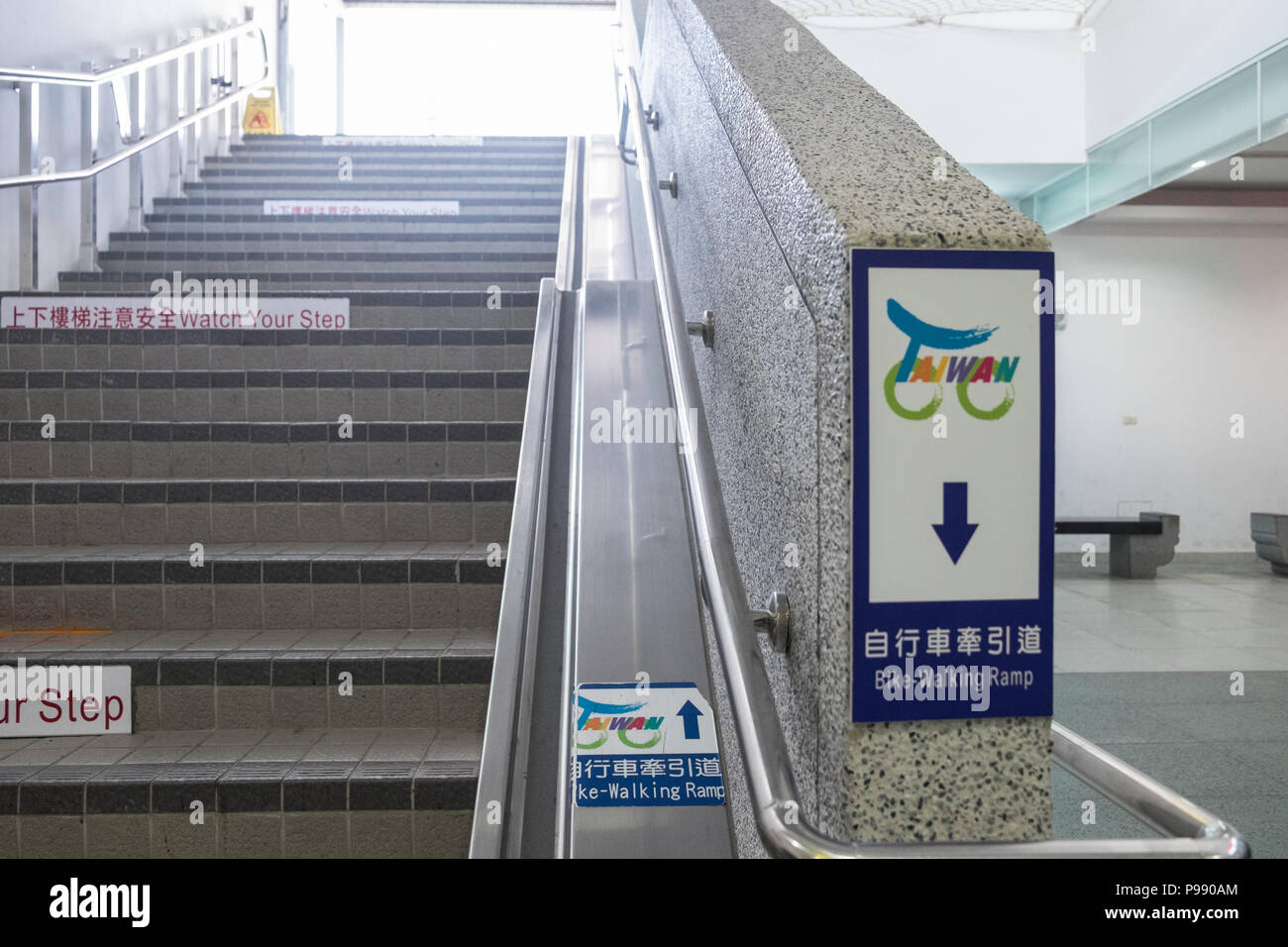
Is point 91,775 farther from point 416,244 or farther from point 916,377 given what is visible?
point 416,244

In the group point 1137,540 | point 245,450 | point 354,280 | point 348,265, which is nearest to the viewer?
point 245,450

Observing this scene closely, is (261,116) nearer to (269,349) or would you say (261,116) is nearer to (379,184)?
(379,184)

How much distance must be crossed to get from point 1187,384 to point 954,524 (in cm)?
1010

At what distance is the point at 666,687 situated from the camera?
1712 mm

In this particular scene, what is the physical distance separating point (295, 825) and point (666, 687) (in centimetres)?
77

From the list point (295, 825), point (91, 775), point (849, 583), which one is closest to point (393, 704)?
point (295, 825)

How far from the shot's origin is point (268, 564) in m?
2.46

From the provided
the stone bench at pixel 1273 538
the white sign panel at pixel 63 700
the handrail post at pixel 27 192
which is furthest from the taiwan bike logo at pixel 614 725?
the stone bench at pixel 1273 538

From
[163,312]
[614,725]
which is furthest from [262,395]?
[614,725]

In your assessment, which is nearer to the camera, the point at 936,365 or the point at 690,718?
the point at 936,365

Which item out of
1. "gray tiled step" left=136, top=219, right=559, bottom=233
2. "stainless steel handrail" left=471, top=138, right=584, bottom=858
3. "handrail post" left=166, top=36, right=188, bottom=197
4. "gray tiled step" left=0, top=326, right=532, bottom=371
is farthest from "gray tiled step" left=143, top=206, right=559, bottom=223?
"stainless steel handrail" left=471, top=138, right=584, bottom=858

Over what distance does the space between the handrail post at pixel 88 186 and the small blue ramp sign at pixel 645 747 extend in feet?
14.4

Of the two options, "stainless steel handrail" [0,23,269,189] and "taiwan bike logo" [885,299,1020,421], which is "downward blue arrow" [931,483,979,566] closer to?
"taiwan bike logo" [885,299,1020,421]

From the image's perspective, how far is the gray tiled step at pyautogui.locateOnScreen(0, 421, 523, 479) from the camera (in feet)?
9.78
